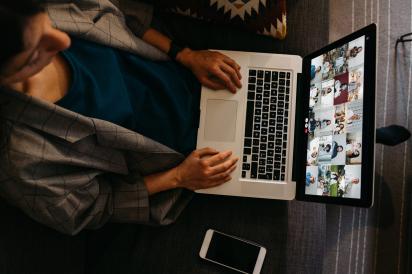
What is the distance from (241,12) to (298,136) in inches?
15.5

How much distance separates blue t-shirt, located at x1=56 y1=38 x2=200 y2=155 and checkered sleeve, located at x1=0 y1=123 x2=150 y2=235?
0.32 feet

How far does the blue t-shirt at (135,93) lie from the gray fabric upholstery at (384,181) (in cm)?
73

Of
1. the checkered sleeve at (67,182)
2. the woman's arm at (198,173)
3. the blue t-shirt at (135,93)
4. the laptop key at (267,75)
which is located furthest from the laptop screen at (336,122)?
the checkered sleeve at (67,182)

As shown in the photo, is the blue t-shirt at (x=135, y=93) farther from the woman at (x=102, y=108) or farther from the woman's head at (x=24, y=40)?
the woman's head at (x=24, y=40)

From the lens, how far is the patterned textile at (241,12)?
40.3 inches

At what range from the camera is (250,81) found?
3.40ft

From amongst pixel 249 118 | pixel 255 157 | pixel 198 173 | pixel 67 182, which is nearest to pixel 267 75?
pixel 249 118

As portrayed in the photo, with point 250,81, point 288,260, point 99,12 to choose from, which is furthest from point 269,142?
point 99,12

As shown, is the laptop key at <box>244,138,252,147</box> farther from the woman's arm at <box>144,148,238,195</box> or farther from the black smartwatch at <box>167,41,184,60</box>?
the black smartwatch at <box>167,41,184,60</box>

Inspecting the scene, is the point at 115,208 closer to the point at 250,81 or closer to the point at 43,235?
the point at 43,235

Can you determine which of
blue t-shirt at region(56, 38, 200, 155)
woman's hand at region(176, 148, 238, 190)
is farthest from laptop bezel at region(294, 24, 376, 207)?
blue t-shirt at region(56, 38, 200, 155)

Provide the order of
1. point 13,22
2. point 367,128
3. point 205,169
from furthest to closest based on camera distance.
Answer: point 205,169
point 367,128
point 13,22

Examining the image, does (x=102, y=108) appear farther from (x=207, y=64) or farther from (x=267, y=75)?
(x=267, y=75)

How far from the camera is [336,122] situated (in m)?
0.90
